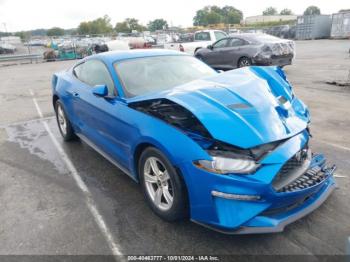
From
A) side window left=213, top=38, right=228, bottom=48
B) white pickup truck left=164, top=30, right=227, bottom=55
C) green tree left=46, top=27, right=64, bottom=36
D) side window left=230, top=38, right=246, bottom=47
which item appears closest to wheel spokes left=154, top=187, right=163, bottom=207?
side window left=230, top=38, right=246, bottom=47

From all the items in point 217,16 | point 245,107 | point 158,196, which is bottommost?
point 158,196

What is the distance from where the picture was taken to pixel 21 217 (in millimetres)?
3424

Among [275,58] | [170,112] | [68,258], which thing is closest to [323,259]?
[170,112]

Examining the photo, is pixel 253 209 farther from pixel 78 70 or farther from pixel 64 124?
pixel 64 124

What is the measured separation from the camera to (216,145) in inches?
105

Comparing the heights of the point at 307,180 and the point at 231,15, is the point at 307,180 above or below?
below

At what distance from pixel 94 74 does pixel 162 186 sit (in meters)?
2.16

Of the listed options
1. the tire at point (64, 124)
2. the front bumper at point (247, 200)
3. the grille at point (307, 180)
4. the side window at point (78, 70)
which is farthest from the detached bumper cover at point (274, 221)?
the tire at point (64, 124)

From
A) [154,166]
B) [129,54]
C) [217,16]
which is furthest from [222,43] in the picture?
[217,16]

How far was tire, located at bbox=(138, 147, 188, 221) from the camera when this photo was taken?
2.80 metres

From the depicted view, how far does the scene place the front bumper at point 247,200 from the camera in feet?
7.99

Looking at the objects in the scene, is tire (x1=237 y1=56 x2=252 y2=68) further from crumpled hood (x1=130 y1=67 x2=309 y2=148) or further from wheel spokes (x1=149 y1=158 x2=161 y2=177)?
wheel spokes (x1=149 y1=158 x2=161 y2=177)

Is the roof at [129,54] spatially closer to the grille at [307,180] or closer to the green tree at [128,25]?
the grille at [307,180]

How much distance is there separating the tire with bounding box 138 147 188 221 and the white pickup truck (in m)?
12.5
